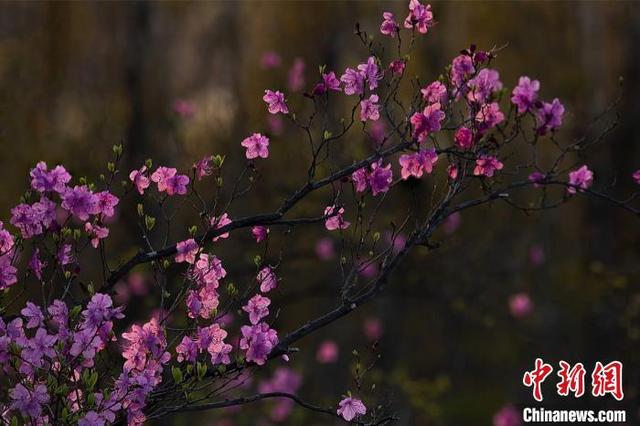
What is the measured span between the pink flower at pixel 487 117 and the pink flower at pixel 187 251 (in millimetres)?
1318

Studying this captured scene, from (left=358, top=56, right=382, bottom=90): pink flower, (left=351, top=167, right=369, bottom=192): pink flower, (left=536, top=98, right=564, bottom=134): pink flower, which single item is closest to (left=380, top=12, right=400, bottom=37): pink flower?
(left=358, top=56, right=382, bottom=90): pink flower

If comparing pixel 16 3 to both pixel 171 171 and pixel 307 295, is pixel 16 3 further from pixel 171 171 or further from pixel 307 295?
pixel 171 171

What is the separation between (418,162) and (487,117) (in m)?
0.35

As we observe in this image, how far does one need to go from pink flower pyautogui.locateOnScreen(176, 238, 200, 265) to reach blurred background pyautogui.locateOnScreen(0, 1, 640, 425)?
2.86 metres

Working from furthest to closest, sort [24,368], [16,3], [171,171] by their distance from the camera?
[16,3], [171,171], [24,368]

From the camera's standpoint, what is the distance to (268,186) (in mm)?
8609

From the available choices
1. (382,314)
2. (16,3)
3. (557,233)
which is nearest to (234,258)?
(16,3)

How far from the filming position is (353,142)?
29.5 feet

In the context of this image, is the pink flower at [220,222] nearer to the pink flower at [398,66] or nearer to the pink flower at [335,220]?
the pink flower at [335,220]

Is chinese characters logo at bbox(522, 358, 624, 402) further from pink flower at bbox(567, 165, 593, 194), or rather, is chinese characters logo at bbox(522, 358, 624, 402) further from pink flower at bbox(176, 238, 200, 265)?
pink flower at bbox(176, 238, 200, 265)

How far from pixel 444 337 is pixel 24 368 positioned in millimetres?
21250

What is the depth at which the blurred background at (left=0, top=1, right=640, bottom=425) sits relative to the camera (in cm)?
923

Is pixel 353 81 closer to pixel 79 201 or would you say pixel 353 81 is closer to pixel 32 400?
pixel 79 201

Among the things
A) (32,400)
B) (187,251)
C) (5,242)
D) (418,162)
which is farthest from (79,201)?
(418,162)
